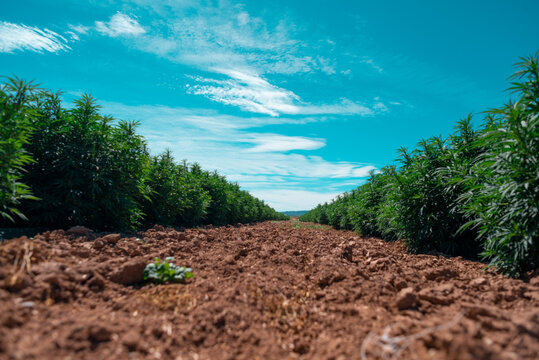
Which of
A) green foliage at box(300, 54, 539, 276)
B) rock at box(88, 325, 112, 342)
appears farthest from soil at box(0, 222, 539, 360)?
green foliage at box(300, 54, 539, 276)

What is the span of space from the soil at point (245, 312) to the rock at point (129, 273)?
0.01 m

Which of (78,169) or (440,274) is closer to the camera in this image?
(440,274)

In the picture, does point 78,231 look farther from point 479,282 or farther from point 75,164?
point 479,282

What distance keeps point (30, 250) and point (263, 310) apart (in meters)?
2.49

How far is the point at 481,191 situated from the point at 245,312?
391 cm

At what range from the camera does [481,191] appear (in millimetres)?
3824

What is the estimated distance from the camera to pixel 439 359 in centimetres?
136

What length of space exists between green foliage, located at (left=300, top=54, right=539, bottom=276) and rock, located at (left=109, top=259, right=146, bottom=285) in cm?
462

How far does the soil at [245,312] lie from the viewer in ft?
5.16

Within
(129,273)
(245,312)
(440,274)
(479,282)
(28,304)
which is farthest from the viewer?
(440,274)

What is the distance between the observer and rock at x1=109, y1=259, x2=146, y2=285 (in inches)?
110

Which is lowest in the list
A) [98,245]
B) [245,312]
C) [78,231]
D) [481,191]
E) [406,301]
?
[245,312]

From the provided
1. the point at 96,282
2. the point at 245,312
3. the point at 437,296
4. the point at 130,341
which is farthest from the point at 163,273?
the point at 437,296

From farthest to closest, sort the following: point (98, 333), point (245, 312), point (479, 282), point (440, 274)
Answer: point (440, 274), point (479, 282), point (245, 312), point (98, 333)
